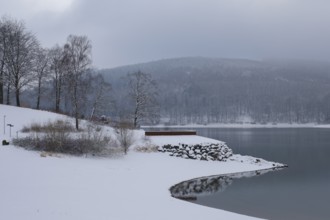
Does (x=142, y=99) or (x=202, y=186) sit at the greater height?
(x=142, y=99)

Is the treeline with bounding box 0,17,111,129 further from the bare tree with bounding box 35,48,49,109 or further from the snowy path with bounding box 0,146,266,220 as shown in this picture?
the snowy path with bounding box 0,146,266,220

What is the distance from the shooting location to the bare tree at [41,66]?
47.9m

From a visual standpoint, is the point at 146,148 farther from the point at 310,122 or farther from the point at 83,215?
the point at 310,122

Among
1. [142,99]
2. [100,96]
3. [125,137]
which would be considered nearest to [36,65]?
[100,96]

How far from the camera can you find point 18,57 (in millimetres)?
43781

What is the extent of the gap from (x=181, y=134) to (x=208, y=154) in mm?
5342

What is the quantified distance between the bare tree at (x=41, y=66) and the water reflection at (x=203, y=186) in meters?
28.1

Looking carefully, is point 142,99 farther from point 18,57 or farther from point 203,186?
point 203,186

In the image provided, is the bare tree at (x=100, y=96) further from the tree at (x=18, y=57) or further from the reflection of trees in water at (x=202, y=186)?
the reflection of trees in water at (x=202, y=186)

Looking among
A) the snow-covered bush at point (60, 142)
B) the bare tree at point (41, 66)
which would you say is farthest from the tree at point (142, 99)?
the snow-covered bush at point (60, 142)

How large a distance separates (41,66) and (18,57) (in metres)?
5.55

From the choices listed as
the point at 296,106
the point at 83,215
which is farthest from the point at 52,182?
the point at 296,106

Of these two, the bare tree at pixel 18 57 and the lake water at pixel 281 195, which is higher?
the bare tree at pixel 18 57

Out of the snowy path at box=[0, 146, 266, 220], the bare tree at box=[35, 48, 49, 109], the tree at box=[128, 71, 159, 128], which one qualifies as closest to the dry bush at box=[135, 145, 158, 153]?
the snowy path at box=[0, 146, 266, 220]
